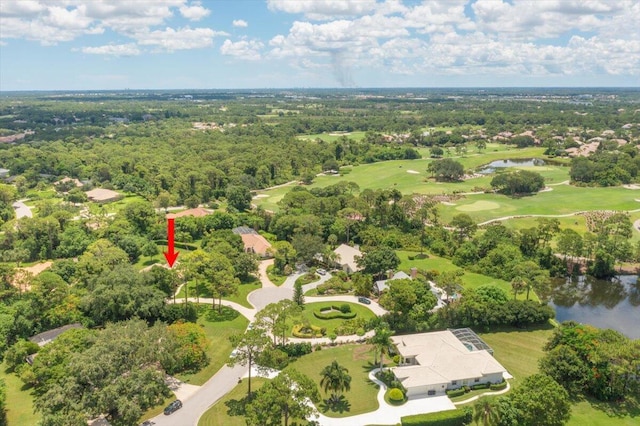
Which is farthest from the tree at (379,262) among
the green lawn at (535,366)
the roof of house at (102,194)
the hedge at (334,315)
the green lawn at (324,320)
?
the roof of house at (102,194)

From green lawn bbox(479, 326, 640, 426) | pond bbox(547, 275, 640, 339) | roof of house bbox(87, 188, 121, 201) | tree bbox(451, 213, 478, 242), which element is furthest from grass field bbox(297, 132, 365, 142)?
green lawn bbox(479, 326, 640, 426)

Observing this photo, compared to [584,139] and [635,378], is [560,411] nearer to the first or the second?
[635,378]

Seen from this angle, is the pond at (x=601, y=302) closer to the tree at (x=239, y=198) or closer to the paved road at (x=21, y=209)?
the tree at (x=239, y=198)

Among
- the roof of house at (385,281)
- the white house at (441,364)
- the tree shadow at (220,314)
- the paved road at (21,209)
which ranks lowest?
the tree shadow at (220,314)

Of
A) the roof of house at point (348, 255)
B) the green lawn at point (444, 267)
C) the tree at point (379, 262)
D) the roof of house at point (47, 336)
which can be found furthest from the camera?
the roof of house at point (348, 255)

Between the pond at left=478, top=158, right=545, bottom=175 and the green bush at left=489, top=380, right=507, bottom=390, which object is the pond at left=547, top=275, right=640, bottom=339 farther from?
the pond at left=478, top=158, right=545, bottom=175

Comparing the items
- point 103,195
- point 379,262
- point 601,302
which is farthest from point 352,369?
point 103,195
